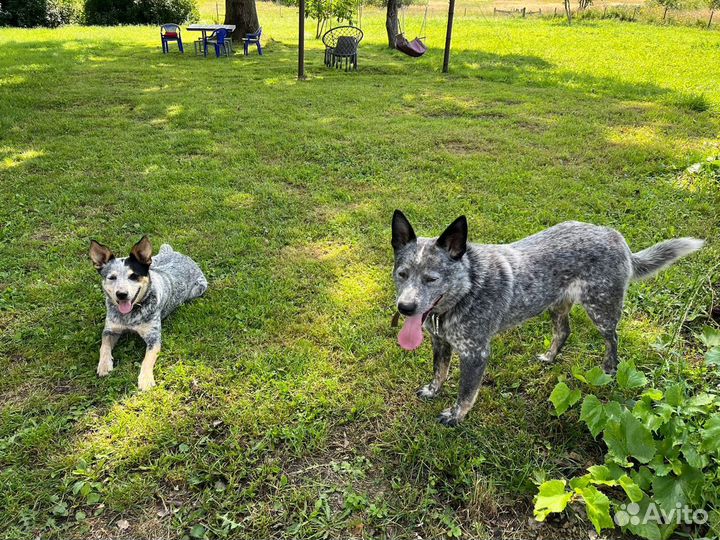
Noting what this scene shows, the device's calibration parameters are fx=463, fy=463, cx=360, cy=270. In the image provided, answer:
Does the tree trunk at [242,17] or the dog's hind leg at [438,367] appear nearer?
the dog's hind leg at [438,367]

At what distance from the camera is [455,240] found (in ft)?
9.96

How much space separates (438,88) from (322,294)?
1008 centimetres

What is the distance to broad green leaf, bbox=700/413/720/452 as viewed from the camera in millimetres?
2619

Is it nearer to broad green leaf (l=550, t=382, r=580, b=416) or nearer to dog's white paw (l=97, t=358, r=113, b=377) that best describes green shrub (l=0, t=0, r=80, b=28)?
dog's white paw (l=97, t=358, r=113, b=377)

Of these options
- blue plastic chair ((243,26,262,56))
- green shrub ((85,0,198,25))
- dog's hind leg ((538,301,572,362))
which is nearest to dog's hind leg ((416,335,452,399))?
dog's hind leg ((538,301,572,362))

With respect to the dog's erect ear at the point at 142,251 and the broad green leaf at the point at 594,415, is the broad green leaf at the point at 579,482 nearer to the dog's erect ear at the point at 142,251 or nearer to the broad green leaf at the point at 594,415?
the broad green leaf at the point at 594,415

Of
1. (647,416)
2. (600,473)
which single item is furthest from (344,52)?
(600,473)

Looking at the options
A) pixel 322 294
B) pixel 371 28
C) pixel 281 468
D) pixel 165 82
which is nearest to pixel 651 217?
pixel 322 294

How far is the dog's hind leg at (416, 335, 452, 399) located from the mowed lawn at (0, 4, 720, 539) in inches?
4.2

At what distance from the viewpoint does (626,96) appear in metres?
12.1

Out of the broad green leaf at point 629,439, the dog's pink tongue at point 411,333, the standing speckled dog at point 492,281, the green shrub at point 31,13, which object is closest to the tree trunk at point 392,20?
the standing speckled dog at point 492,281

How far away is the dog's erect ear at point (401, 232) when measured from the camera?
→ 10.1ft

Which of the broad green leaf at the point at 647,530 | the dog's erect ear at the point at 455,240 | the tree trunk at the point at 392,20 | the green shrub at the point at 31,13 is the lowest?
the broad green leaf at the point at 647,530

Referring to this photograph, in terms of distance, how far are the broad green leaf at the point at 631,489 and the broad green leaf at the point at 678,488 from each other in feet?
0.33
